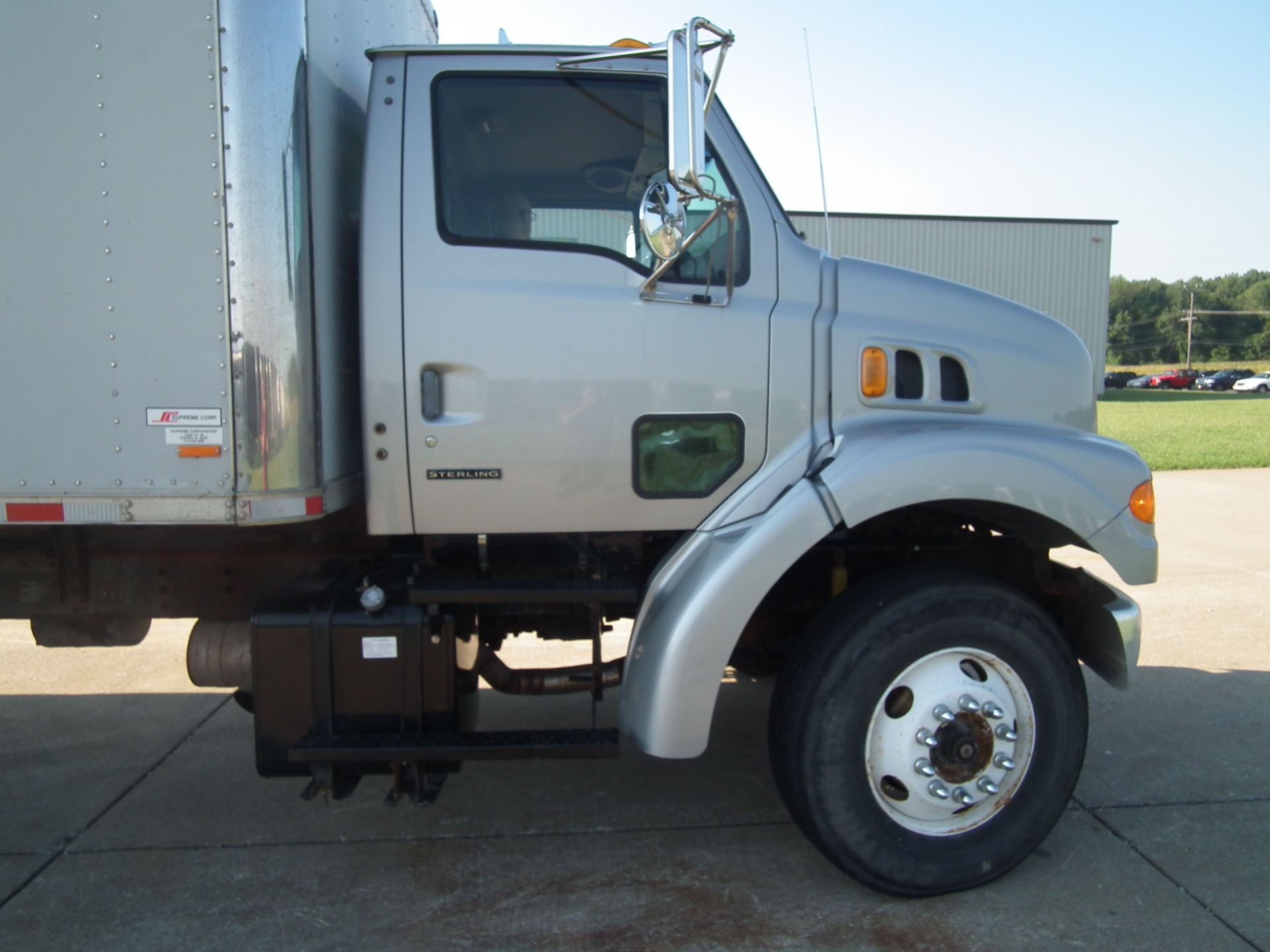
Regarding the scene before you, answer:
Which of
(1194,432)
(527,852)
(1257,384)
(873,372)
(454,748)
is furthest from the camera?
(1257,384)

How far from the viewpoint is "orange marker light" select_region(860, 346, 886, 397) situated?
305 cm

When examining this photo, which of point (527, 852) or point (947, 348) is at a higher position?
point (947, 348)

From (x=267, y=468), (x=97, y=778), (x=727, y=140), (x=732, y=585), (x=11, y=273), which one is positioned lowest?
(x=97, y=778)

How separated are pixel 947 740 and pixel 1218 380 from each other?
76.7 m

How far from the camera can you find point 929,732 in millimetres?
2998

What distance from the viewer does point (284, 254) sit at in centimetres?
267

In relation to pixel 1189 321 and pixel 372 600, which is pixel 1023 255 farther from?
pixel 1189 321

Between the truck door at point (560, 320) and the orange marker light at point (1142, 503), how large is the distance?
1.19 m

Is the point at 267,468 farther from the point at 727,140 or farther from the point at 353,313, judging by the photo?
the point at 727,140

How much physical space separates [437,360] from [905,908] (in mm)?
2173

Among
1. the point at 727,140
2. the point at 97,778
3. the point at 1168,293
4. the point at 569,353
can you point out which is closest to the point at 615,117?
the point at 727,140

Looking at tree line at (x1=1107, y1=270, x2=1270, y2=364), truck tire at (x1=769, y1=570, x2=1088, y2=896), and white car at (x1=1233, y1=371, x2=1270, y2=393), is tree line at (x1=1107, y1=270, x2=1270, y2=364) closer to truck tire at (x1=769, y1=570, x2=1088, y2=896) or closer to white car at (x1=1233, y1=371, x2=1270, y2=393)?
white car at (x1=1233, y1=371, x2=1270, y2=393)

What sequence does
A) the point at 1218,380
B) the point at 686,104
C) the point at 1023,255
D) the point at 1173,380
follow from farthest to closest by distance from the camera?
the point at 1218,380 < the point at 1173,380 < the point at 1023,255 < the point at 686,104

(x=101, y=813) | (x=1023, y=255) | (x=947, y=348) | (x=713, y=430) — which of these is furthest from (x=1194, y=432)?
(x=101, y=813)
